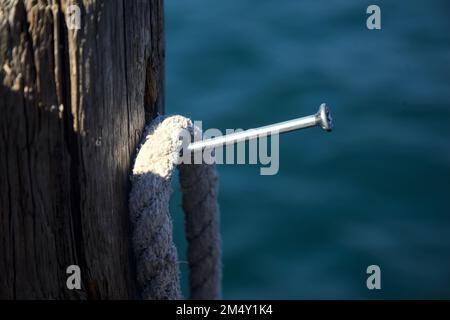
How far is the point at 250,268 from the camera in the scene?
3.50 m

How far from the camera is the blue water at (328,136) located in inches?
136

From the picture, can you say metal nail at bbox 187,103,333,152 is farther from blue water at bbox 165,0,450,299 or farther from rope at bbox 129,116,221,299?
blue water at bbox 165,0,450,299

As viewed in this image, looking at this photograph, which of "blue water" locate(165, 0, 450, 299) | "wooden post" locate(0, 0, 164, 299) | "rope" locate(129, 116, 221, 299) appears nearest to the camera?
"wooden post" locate(0, 0, 164, 299)

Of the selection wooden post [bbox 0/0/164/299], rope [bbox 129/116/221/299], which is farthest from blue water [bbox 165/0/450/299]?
wooden post [bbox 0/0/164/299]

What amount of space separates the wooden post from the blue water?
67.1 inches

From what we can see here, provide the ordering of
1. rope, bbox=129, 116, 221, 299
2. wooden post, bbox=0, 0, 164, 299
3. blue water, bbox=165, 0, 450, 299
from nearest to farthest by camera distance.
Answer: wooden post, bbox=0, 0, 164, 299, rope, bbox=129, 116, 221, 299, blue water, bbox=165, 0, 450, 299

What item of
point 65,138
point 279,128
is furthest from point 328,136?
point 65,138

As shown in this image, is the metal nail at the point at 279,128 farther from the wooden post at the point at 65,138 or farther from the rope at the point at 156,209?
the wooden post at the point at 65,138

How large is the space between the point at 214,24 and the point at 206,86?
48 cm

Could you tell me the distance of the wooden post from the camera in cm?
131

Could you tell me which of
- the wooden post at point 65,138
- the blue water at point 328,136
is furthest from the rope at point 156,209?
the blue water at point 328,136

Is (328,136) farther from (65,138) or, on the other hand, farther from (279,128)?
(65,138)

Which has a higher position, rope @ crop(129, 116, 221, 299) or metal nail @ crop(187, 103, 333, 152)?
metal nail @ crop(187, 103, 333, 152)
